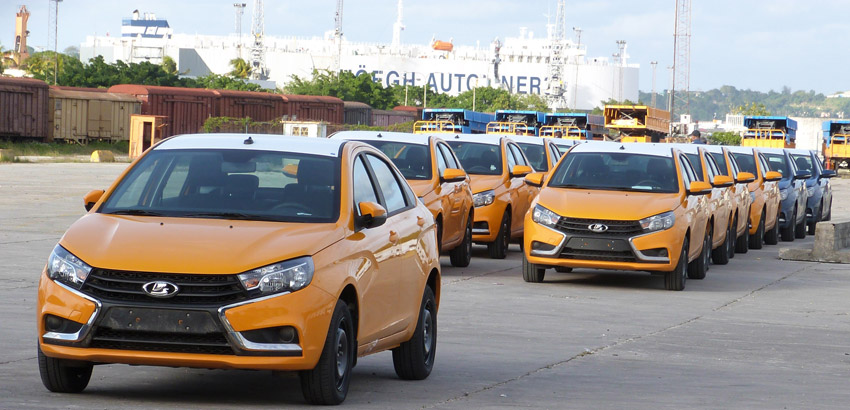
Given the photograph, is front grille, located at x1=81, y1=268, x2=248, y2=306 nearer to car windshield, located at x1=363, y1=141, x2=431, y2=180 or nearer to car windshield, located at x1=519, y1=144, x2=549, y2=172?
car windshield, located at x1=363, y1=141, x2=431, y2=180

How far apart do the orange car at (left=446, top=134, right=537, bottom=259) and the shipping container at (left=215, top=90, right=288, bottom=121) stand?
53239 millimetres

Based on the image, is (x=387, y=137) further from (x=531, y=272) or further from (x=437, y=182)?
(x=531, y=272)

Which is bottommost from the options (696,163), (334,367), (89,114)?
(334,367)

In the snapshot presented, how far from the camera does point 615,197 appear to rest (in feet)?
49.6

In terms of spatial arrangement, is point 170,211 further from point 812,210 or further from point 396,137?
point 812,210

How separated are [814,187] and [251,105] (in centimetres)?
4955

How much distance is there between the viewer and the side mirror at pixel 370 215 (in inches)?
291

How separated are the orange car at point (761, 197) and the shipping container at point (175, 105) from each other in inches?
1805

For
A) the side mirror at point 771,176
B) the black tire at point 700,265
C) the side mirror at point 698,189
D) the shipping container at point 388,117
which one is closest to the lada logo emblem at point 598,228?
the side mirror at point 698,189

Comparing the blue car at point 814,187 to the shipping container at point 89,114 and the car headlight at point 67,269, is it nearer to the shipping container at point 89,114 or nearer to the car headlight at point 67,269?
the car headlight at point 67,269

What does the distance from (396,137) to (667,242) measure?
13.1ft

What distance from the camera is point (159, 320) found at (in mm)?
6465

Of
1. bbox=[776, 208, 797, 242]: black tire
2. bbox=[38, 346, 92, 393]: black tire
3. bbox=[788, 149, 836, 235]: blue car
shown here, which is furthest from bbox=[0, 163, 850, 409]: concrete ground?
bbox=[788, 149, 836, 235]: blue car

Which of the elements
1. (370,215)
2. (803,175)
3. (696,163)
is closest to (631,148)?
(696,163)
